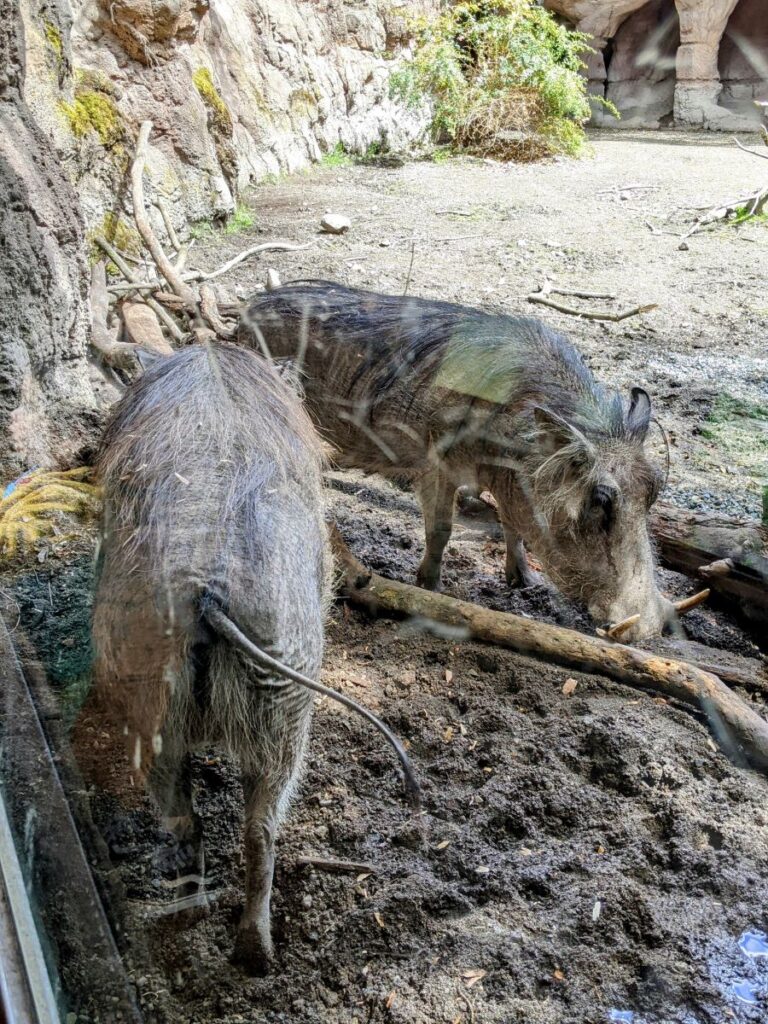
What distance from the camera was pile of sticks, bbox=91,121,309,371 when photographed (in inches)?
126

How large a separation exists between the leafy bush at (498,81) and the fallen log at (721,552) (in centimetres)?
312

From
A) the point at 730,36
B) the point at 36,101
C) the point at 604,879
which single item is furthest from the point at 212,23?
the point at 730,36

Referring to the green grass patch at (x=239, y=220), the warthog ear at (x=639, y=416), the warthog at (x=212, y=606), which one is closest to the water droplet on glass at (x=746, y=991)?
the warthog at (x=212, y=606)

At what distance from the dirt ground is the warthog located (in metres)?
0.15

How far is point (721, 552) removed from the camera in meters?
2.82

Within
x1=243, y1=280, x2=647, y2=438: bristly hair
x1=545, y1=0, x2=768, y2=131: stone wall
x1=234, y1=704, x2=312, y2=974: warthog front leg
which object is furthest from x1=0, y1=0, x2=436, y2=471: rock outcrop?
x1=545, y1=0, x2=768, y2=131: stone wall

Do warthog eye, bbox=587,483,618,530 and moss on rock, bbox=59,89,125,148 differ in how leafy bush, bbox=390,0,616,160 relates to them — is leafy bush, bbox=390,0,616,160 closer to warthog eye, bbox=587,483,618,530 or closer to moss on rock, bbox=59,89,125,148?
moss on rock, bbox=59,89,125,148

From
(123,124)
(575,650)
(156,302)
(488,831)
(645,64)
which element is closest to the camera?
(488,831)

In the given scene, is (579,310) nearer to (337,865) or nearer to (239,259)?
(239,259)

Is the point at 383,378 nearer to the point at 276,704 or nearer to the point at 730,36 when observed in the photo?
the point at 276,704

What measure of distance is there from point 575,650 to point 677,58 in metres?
12.2

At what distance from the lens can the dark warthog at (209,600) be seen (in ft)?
4.99

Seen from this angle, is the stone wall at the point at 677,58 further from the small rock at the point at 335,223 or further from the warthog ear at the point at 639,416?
the warthog ear at the point at 639,416

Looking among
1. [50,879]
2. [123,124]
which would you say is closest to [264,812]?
[50,879]
